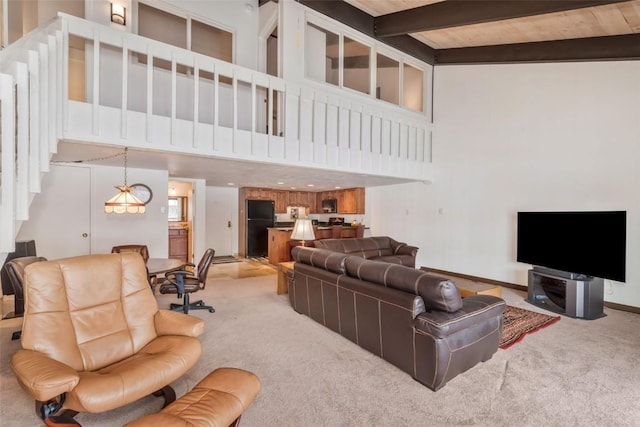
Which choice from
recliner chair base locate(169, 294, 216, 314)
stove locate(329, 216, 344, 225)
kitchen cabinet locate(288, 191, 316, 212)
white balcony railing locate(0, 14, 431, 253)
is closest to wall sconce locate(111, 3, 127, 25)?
white balcony railing locate(0, 14, 431, 253)

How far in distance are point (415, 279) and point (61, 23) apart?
4.23m

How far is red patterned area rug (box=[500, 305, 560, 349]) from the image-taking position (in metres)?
3.36

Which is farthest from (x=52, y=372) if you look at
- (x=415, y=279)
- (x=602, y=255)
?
(x=602, y=255)

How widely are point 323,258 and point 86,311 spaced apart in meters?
2.21

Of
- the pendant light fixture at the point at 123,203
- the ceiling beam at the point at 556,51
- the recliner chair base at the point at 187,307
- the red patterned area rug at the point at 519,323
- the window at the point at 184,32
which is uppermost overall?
the window at the point at 184,32

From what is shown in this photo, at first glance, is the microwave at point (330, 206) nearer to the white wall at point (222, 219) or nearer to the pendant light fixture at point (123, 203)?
the white wall at point (222, 219)

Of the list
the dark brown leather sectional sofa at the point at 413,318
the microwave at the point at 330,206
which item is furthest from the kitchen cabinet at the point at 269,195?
the dark brown leather sectional sofa at the point at 413,318

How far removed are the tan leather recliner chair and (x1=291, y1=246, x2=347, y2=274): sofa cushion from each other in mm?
1519

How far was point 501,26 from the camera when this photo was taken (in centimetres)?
480

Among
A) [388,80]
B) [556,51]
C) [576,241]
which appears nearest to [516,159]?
[556,51]

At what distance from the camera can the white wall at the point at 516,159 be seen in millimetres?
4402

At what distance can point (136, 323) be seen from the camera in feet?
8.07

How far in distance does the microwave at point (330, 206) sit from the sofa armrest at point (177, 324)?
281 inches

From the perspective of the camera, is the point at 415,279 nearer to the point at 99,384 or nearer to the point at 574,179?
the point at 99,384
